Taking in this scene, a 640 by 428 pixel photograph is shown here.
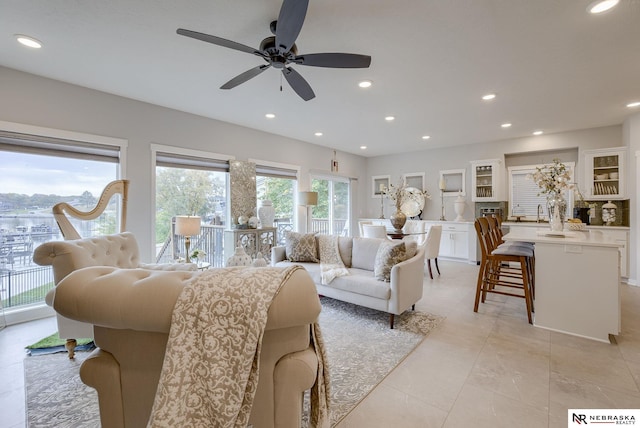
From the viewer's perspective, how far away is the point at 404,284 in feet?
9.30

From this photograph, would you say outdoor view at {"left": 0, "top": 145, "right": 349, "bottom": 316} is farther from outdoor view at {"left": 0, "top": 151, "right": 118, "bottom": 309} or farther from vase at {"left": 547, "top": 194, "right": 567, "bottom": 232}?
vase at {"left": 547, "top": 194, "right": 567, "bottom": 232}

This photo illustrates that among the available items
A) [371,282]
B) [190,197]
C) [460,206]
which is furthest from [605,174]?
[190,197]

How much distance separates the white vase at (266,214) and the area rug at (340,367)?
2.23 metres

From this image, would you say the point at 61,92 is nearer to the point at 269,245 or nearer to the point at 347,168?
the point at 269,245

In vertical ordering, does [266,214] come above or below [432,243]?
above

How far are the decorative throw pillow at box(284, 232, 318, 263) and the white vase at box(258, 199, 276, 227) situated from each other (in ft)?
3.72

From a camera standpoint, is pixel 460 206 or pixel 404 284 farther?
pixel 460 206

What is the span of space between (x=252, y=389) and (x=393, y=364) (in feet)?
5.58

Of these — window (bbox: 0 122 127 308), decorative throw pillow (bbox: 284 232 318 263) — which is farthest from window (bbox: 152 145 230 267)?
decorative throw pillow (bbox: 284 232 318 263)

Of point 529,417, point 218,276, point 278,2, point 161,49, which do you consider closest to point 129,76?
point 161,49

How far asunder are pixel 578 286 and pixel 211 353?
3400mm

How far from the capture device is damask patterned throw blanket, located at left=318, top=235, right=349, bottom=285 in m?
3.30

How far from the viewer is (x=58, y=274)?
2.17 metres

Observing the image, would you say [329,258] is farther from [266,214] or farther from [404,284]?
[266,214]
